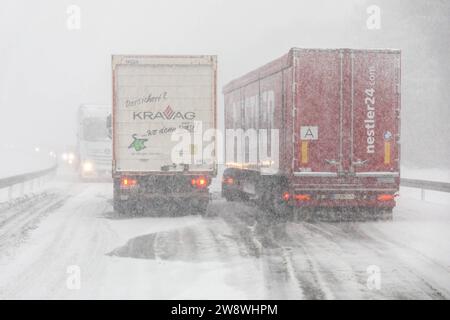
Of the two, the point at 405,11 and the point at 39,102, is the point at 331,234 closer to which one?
the point at 405,11

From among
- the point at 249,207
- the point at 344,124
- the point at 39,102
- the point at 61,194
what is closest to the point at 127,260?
the point at 344,124

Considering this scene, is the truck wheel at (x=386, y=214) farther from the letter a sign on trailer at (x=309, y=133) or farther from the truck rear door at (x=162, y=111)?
the truck rear door at (x=162, y=111)

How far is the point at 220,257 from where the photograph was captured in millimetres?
10227

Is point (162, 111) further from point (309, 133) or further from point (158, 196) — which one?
point (309, 133)

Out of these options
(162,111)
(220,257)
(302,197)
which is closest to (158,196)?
(162,111)

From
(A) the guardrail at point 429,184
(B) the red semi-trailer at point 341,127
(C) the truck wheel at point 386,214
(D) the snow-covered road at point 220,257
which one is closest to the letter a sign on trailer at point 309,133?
(B) the red semi-trailer at point 341,127

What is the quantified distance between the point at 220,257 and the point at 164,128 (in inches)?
258

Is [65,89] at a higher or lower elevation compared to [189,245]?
higher

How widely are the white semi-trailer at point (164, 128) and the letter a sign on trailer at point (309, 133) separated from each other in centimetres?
260

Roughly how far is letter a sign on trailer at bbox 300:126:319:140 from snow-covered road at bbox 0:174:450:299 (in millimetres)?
1819

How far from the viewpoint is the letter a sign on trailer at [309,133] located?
1432 cm

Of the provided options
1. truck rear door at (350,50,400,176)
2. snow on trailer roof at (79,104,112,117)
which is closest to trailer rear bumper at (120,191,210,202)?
truck rear door at (350,50,400,176)
